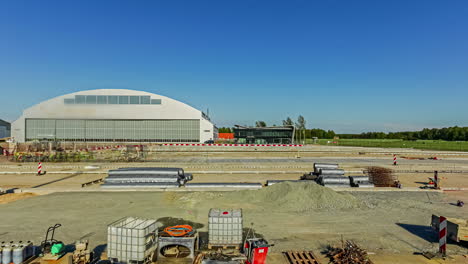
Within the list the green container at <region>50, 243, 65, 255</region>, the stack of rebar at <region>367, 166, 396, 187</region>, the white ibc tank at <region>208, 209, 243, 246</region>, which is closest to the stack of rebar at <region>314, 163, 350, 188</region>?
the stack of rebar at <region>367, 166, 396, 187</region>

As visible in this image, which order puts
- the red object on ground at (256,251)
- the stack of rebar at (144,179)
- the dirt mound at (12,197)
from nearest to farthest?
the red object on ground at (256,251), the dirt mound at (12,197), the stack of rebar at (144,179)

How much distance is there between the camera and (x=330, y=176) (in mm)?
19125

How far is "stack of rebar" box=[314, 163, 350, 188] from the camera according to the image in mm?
18312

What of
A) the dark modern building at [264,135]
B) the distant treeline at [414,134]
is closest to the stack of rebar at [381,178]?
the dark modern building at [264,135]

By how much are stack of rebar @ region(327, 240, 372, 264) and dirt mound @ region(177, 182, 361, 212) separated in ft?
15.6

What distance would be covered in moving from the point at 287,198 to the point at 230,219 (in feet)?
20.8

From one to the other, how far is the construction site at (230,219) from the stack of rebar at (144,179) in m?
0.07

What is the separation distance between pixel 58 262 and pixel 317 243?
8.21 metres

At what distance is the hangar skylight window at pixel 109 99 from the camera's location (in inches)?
2343

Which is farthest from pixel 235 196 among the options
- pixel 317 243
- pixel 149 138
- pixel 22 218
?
pixel 149 138

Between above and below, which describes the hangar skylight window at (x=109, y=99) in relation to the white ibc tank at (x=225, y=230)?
above

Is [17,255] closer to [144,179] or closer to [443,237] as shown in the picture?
[144,179]

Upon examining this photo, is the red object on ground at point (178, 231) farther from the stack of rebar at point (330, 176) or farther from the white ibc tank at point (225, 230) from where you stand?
the stack of rebar at point (330, 176)

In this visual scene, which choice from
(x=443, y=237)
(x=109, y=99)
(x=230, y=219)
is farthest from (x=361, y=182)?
(x=109, y=99)
